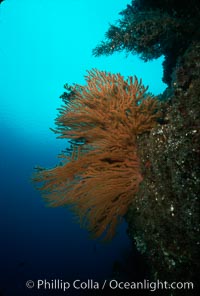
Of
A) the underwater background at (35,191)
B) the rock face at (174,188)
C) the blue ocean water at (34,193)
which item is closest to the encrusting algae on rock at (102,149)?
the rock face at (174,188)

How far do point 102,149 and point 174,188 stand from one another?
4.32 ft

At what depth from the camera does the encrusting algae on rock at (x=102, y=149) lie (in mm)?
3562

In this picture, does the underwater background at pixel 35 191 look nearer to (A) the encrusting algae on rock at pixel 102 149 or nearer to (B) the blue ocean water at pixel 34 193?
(B) the blue ocean water at pixel 34 193

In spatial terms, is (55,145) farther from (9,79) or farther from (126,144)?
(126,144)

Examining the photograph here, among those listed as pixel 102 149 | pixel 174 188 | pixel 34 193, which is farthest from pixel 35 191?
pixel 174 188

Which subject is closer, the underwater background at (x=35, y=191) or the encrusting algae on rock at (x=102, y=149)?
the encrusting algae on rock at (x=102, y=149)

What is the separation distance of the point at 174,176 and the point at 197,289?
153 centimetres

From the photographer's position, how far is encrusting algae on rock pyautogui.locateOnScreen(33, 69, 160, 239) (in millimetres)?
3562

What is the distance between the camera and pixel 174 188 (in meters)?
2.75

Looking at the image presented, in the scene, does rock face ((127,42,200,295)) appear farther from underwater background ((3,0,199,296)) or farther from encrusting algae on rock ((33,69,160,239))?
underwater background ((3,0,199,296))

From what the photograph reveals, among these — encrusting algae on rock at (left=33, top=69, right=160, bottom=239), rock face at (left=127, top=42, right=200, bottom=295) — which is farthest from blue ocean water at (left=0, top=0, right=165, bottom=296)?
rock face at (left=127, top=42, right=200, bottom=295)

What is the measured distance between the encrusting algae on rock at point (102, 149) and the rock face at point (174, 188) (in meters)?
0.25

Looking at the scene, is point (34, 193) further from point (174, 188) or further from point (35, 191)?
point (174, 188)

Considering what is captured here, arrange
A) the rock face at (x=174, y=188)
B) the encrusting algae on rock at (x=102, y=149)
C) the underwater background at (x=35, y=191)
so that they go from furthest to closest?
the underwater background at (x=35, y=191)
the encrusting algae on rock at (x=102, y=149)
the rock face at (x=174, y=188)
